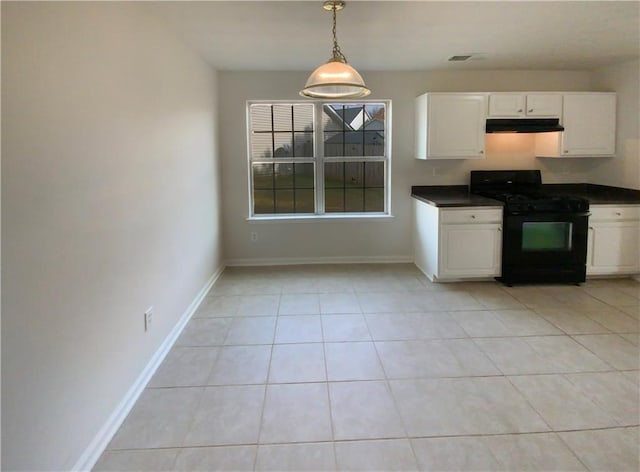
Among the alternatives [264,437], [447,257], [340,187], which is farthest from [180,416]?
[340,187]

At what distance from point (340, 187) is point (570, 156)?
257 cm

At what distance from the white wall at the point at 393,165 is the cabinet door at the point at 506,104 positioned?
366mm

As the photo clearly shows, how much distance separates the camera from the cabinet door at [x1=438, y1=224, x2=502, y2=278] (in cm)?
432

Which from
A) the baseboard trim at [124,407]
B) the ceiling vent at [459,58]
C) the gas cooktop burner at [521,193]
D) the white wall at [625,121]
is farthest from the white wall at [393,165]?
the baseboard trim at [124,407]

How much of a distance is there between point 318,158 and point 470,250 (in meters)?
2.04

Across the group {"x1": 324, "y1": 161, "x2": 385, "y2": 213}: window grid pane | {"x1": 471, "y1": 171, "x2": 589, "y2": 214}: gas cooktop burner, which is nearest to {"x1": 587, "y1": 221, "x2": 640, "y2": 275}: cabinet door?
{"x1": 471, "y1": 171, "x2": 589, "y2": 214}: gas cooktop burner

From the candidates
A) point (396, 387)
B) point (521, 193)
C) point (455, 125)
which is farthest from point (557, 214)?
point (396, 387)

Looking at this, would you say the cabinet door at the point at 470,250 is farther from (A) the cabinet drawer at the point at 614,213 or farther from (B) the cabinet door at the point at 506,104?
(B) the cabinet door at the point at 506,104

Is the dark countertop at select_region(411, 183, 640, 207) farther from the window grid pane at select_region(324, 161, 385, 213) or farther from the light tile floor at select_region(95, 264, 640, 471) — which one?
the light tile floor at select_region(95, 264, 640, 471)

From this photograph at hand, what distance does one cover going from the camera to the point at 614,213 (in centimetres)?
438

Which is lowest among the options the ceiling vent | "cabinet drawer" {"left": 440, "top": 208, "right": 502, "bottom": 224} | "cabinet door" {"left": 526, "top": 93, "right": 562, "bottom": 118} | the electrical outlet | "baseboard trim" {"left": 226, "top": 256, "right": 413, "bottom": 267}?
"baseboard trim" {"left": 226, "top": 256, "right": 413, "bottom": 267}

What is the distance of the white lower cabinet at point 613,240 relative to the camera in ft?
14.4

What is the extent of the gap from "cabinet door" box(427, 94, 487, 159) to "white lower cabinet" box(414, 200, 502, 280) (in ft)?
2.46

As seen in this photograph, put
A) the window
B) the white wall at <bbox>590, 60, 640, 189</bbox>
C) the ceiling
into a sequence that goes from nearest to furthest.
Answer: the ceiling
the white wall at <bbox>590, 60, 640, 189</bbox>
the window
